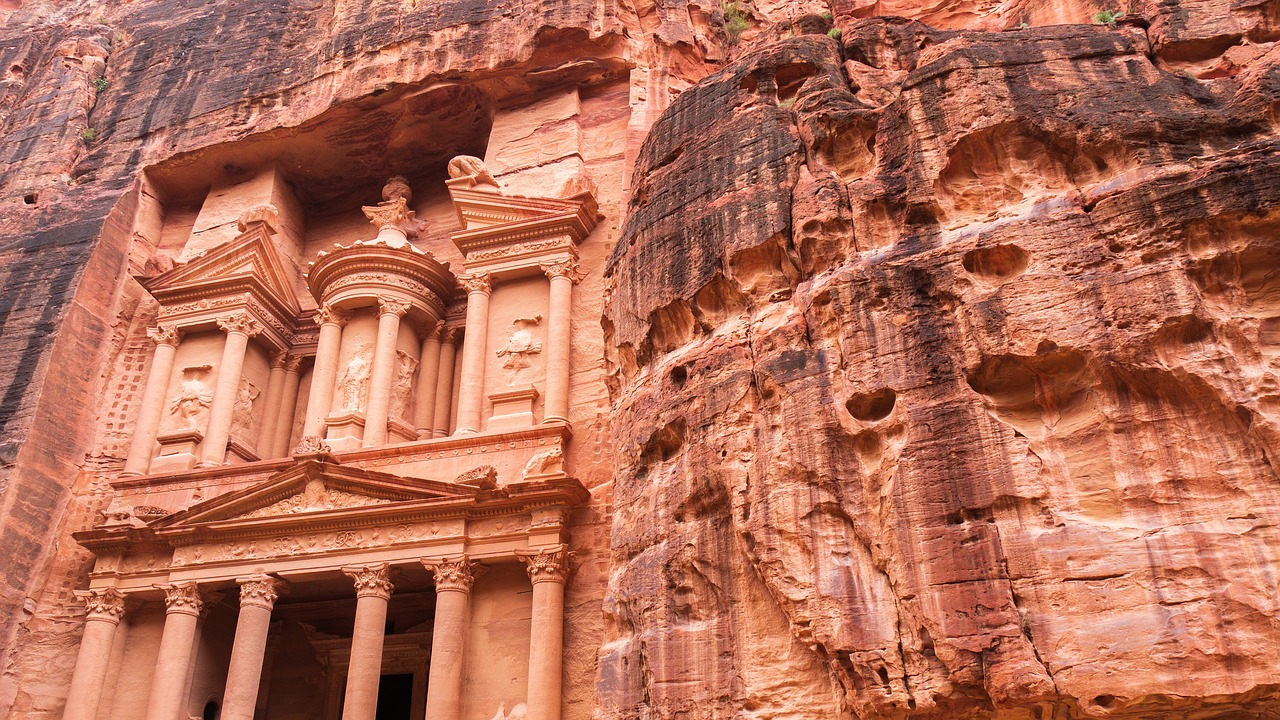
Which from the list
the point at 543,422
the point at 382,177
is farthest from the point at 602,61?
the point at 543,422

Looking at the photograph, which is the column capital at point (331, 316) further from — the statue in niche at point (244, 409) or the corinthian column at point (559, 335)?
the corinthian column at point (559, 335)

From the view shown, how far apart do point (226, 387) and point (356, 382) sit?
2.37 meters

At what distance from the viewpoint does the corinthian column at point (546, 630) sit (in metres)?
12.4

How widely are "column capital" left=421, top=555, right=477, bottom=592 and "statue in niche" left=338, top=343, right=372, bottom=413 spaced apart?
3942mm

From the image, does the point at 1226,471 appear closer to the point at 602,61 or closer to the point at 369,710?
the point at 369,710

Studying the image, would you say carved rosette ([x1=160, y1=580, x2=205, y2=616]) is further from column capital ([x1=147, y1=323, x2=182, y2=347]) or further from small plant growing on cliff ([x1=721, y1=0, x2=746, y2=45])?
small plant growing on cliff ([x1=721, y1=0, x2=746, y2=45])

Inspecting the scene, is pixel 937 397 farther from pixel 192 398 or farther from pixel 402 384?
pixel 192 398

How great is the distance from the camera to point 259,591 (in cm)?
1423

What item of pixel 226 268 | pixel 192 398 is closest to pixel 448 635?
pixel 192 398

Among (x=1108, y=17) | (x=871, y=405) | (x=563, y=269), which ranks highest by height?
(x=563, y=269)

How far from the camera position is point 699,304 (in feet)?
32.2

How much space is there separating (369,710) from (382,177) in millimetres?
11993

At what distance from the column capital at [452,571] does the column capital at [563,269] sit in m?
4.90

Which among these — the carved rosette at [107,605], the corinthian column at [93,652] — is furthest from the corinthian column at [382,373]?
the corinthian column at [93,652]
